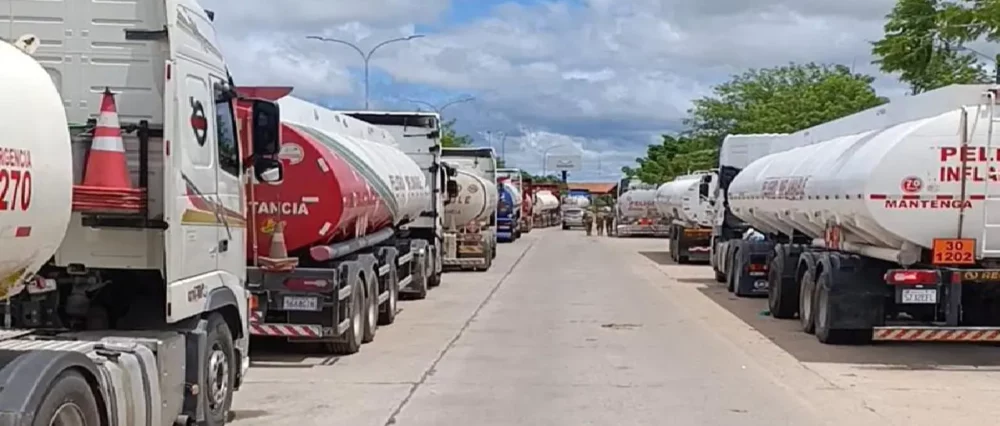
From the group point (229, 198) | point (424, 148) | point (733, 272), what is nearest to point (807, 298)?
point (733, 272)

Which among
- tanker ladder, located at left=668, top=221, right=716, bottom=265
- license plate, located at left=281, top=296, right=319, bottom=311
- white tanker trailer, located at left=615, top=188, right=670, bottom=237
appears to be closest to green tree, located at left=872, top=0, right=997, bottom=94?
tanker ladder, located at left=668, top=221, right=716, bottom=265

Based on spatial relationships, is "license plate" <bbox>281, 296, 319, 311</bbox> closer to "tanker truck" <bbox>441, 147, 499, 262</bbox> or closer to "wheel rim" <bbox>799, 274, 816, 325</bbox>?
"wheel rim" <bbox>799, 274, 816, 325</bbox>

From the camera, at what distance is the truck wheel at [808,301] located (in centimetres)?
1593

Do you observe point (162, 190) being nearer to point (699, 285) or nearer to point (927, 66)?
point (699, 285)

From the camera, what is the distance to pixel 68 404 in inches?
245

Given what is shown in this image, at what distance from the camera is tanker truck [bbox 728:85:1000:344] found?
43.0ft

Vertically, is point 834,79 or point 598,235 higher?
point 834,79

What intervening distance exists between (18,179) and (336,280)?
7.66 meters

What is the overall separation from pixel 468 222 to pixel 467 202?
0.85 meters

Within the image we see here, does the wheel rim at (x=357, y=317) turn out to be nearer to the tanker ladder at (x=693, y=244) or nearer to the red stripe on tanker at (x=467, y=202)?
the red stripe on tanker at (x=467, y=202)

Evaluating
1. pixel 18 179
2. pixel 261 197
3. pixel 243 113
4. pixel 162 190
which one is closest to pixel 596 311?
pixel 261 197

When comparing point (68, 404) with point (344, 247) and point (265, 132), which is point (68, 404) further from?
point (344, 247)

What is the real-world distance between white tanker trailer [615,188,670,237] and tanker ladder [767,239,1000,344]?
147ft

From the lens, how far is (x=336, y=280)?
13.2m
